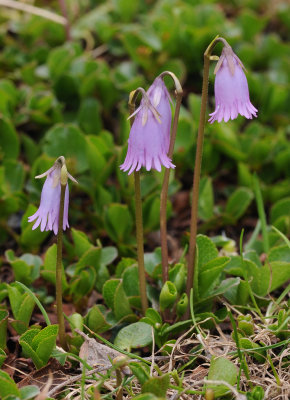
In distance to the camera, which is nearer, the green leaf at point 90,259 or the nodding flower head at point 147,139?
the nodding flower head at point 147,139

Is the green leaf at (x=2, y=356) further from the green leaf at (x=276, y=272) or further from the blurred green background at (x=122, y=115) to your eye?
the green leaf at (x=276, y=272)

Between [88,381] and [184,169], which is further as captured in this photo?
[184,169]

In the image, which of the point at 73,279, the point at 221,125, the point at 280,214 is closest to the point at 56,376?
the point at 73,279

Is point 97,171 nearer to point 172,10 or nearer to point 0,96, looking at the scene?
point 0,96

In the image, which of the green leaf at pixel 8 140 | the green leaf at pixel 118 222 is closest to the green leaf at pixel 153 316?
the green leaf at pixel 118 222

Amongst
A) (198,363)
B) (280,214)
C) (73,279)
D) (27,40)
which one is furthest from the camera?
Answer: (27,40)

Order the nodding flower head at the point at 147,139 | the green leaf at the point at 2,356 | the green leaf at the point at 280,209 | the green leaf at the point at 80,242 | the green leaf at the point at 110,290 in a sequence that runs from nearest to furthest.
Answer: the nodding flower head at the point at 147,139
the green leaf at the point at 2,356
the green leaf at the point at 110,290
the green leaf at the point at 80,242
the green leaf at the point at 280,209

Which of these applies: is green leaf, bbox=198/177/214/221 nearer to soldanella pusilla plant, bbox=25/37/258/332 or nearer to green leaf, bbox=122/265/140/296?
green leaf, bbox=122/265/140/296

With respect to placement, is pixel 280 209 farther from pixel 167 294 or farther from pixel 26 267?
pixel 26 267
